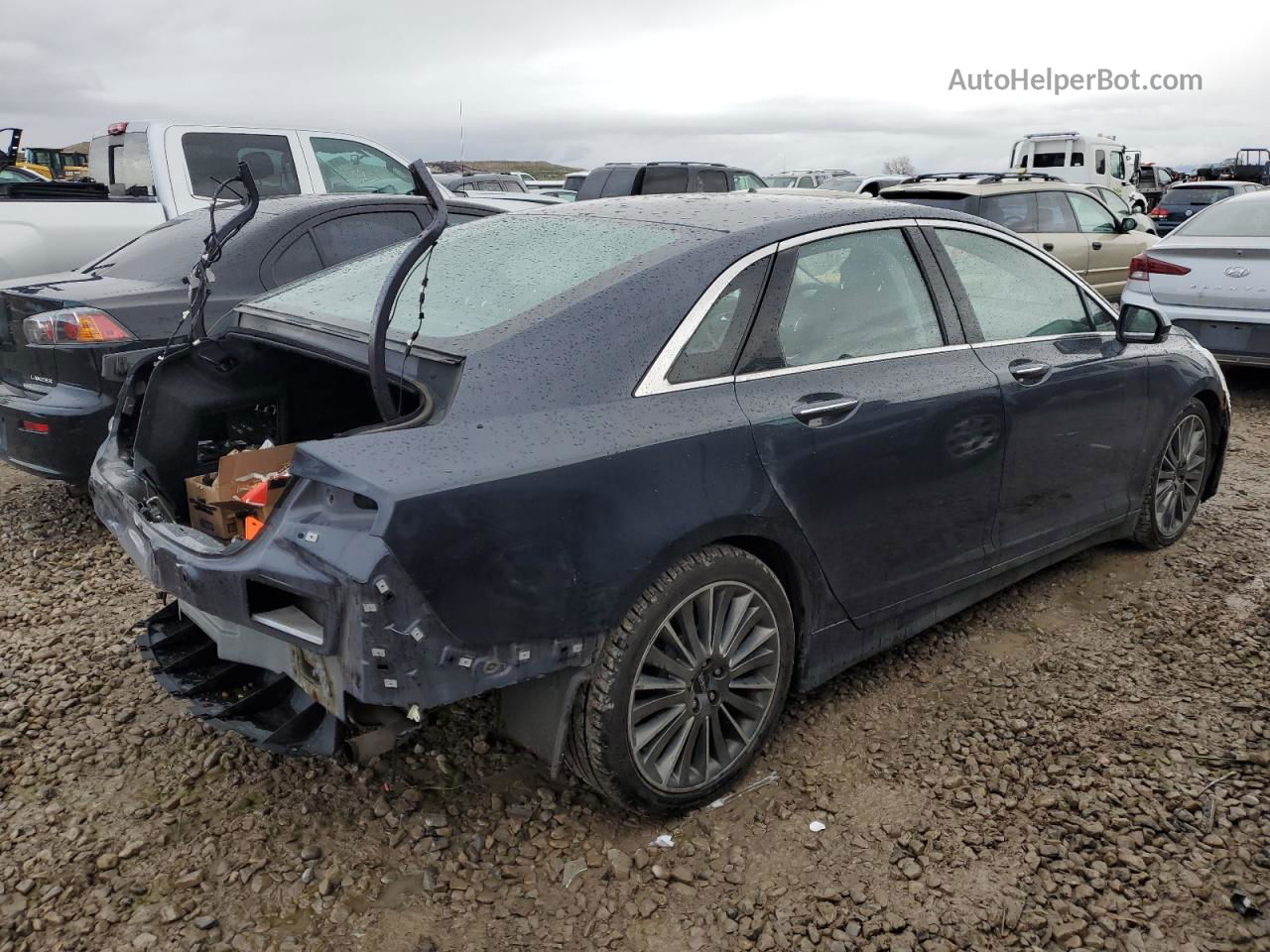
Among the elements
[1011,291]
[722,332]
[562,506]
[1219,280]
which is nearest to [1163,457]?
[1011,291]

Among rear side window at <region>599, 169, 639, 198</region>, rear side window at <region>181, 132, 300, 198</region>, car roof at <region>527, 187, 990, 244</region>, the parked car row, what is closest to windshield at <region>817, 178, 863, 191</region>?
rear side window at <region>599, 169, 639, 198</region>

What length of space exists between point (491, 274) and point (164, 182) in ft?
17.6

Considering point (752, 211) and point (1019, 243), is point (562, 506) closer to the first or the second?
point (752, 211)

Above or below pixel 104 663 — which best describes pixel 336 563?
above

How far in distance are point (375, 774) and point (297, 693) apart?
46 centimetres

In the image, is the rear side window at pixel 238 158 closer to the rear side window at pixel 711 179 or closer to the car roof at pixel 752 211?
the car roof at pixel 752 211

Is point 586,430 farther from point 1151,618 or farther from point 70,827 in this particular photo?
point 1151,618

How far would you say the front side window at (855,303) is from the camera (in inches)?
113

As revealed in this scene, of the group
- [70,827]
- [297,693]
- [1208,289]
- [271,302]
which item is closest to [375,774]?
[297,693]

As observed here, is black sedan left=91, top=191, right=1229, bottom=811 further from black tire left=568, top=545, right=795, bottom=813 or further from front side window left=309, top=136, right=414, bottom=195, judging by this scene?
front side window left=309, top=136, right=414, bottom=195

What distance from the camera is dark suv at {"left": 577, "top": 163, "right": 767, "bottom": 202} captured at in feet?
39.3

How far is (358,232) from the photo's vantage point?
5.51 metres

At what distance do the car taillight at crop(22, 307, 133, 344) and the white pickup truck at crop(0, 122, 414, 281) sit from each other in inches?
95.7

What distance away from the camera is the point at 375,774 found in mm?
2902
